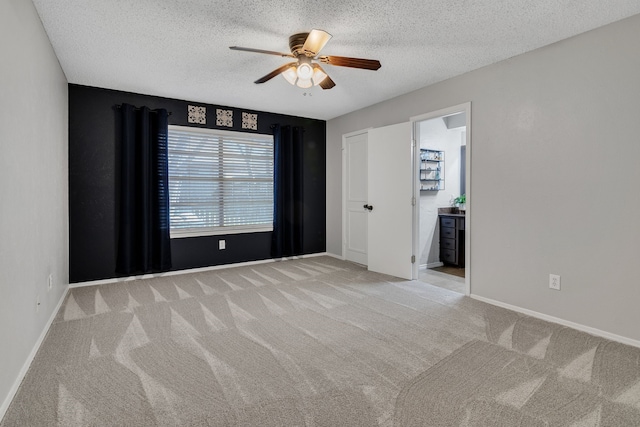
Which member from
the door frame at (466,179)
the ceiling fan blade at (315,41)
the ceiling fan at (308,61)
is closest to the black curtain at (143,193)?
the ceiling fan at (308,61)

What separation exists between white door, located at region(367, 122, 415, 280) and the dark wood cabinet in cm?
116

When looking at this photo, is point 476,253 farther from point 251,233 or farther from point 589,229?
point 251,233

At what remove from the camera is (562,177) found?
289 centimetres

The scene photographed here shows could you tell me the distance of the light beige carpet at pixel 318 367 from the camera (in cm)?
172

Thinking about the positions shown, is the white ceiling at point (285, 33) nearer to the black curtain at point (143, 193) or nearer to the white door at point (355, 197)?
the black curtain at point (143, 193)

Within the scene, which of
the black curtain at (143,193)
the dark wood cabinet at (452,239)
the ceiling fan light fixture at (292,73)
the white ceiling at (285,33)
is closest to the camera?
the white ceiling at (285,33)

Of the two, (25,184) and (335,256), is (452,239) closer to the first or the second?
(335,256)

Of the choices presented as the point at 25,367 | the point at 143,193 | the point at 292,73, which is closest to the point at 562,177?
the point at 292,73

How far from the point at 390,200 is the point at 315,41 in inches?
101

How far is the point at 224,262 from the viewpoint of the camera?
5.10 meters

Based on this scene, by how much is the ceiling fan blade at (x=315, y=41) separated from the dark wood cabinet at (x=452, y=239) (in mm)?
3458

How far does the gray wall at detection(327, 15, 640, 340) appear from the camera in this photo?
2.54m

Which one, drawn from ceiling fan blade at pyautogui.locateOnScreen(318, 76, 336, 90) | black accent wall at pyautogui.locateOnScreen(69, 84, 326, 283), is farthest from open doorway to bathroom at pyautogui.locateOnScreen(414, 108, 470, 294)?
black accent wall at pyautogui.locateOnScreen(69, 84, 326, 283)

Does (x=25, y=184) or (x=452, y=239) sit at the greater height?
(x=25, y=184)
